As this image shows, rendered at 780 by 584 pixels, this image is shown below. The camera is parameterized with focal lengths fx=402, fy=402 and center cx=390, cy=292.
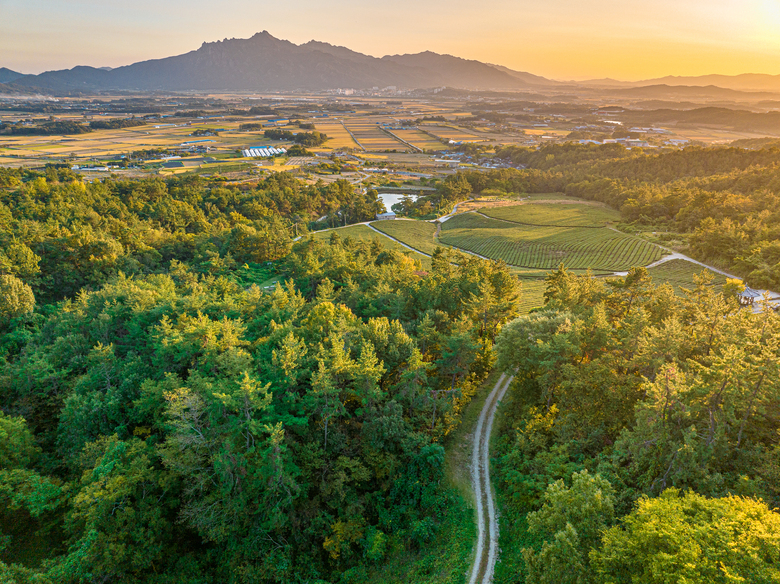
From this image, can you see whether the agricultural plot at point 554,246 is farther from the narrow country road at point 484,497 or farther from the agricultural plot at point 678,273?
the narrow country road at point 484,497

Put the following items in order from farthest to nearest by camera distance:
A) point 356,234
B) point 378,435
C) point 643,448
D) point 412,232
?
point 412,232
point 356,234
point 378,435
point 643,448

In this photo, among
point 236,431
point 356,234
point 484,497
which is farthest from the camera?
point 356,234

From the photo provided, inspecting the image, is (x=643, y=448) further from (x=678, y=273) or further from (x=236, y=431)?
(x=678, y=273)

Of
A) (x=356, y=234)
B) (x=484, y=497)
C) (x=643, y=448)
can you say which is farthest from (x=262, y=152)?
(x=643, y=448)

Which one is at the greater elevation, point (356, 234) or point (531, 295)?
point (356, 234)

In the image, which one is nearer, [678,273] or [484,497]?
[484,497]

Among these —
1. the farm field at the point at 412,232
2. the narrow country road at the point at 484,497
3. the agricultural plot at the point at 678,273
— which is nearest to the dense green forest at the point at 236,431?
the narrow country road at the point at 484,497

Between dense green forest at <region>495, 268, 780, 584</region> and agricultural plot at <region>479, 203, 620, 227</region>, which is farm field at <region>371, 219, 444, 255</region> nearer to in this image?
agricultural plot at <region>479, 203, 620, 227</region>

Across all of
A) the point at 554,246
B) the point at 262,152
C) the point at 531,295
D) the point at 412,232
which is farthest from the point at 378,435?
the point at 262,152

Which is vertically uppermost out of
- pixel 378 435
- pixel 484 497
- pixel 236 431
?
pixel 236 431
